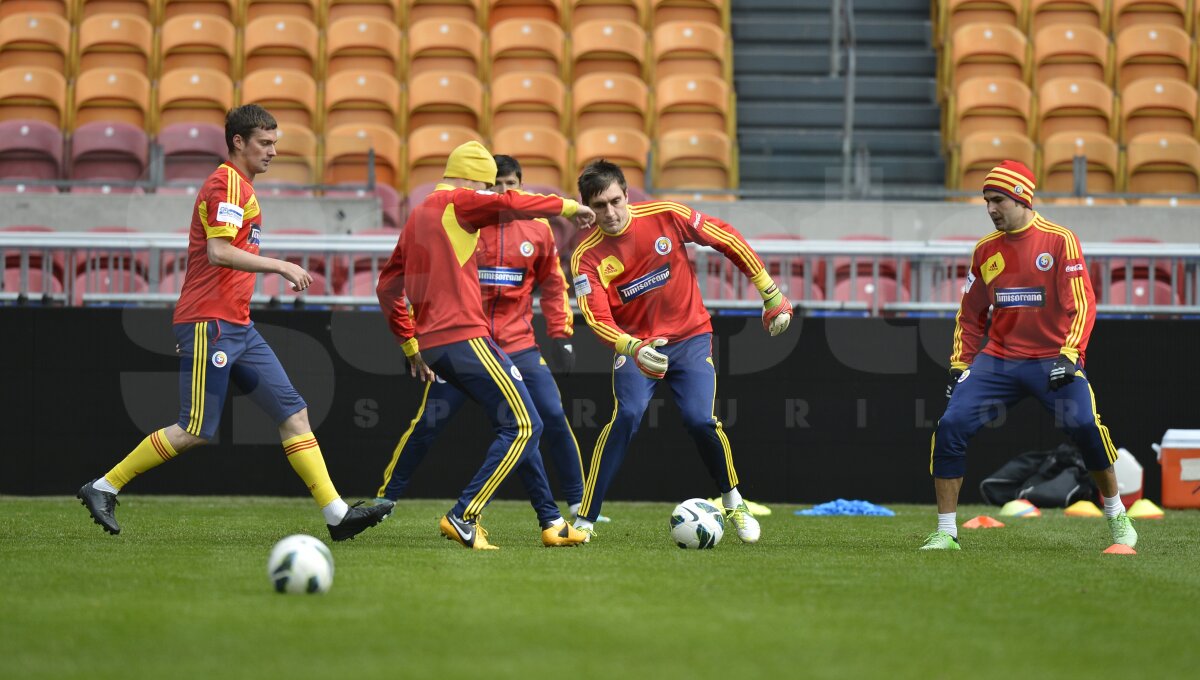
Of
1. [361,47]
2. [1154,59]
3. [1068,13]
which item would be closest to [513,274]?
[361,47]

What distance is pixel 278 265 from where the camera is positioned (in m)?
6.73

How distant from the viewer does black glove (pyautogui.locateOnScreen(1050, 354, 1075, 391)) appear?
7.21 metres

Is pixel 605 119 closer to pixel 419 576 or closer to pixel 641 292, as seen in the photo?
pixel 641 292

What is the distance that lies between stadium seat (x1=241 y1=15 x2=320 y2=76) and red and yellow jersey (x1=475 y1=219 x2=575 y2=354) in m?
8.21

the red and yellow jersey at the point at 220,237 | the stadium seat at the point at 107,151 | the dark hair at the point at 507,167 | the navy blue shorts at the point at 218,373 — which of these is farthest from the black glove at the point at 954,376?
the stadium seat at the point at 107,151

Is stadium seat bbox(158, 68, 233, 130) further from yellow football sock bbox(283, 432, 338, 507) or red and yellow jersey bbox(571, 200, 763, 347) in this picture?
yellow football sock bbox(283, 432, 338, 507)

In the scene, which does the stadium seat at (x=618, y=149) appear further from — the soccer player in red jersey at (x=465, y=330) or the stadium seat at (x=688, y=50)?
the soccer player in red jersey at (x=465, y=330)

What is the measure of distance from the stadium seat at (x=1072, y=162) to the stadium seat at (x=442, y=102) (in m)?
5.75

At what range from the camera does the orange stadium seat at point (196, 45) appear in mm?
15781

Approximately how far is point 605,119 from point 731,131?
136cm

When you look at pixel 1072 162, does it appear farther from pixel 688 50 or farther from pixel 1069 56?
pixel 688 50

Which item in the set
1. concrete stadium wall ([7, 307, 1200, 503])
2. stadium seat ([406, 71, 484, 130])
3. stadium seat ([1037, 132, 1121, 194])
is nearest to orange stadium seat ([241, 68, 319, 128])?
stadium seat ([406, 71, 484, 130])

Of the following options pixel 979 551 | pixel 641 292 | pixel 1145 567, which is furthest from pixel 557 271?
pixel 1145 567

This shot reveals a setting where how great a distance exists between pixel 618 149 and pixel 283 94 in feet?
11.9
